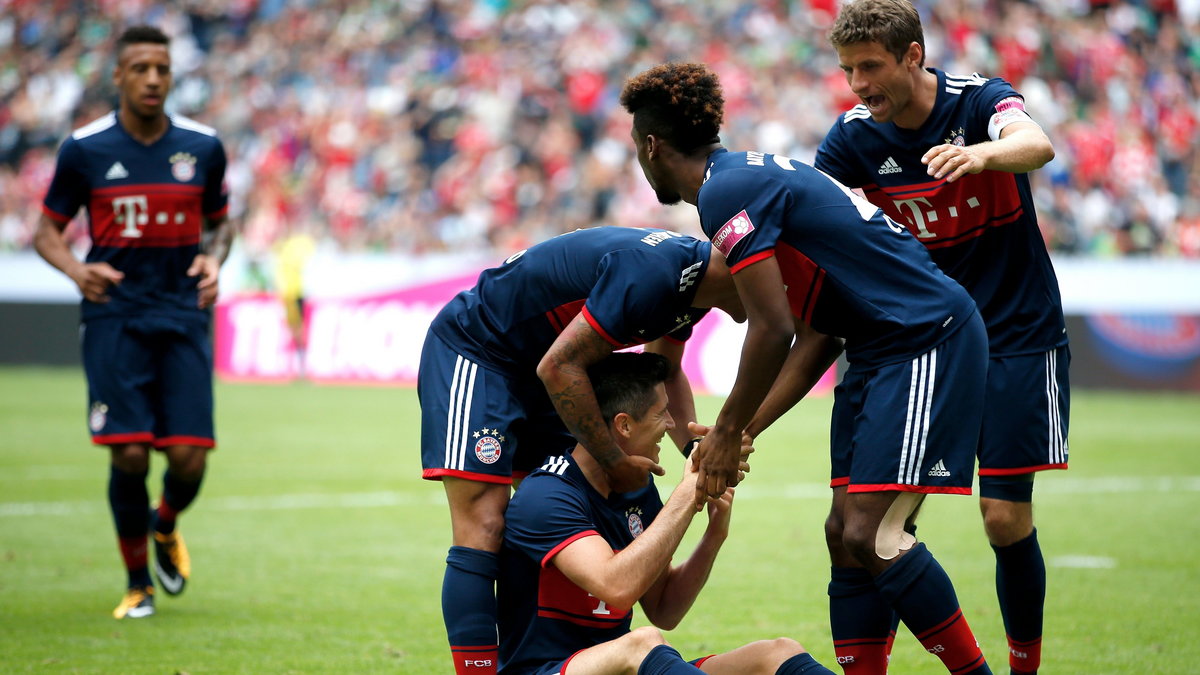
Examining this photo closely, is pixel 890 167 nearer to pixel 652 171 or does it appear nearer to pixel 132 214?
pixel 652 171

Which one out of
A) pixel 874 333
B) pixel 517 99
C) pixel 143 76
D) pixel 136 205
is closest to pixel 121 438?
pixel 136 205

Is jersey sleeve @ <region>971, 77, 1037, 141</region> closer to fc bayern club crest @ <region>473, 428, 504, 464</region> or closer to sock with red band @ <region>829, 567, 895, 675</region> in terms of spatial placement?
sock with red band @ <region>829, 567, 895, 675</region>

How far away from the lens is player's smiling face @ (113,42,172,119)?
703 centimetres

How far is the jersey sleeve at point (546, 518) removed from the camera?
426cm

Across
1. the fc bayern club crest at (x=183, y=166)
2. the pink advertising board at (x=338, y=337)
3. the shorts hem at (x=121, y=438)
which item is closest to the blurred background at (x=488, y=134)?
the pink advertising board at (x=338, y=337)

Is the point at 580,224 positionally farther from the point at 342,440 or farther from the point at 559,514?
the point at 559,514

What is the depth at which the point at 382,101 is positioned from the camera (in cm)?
2547

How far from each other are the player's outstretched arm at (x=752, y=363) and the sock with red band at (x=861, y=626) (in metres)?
0.83

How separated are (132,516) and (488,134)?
689 inches

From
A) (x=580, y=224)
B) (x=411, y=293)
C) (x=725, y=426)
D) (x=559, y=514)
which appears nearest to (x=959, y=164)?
(x=725, y=426)

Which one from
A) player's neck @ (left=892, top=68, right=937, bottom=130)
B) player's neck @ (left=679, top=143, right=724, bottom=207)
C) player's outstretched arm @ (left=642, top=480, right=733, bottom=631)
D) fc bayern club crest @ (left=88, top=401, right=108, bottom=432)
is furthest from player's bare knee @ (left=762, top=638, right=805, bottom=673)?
fc bayern club crest @ (left=88, top=401, right=108, bottom=432)

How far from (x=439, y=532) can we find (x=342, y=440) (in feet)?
17.4

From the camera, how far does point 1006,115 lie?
474cm

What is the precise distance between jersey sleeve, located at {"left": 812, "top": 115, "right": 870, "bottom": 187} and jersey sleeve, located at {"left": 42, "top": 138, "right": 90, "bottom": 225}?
13.3 ft
